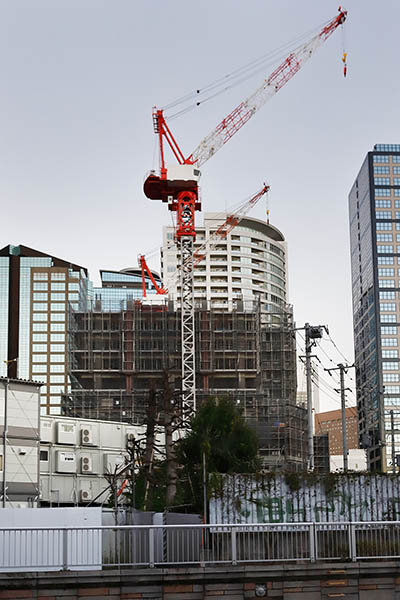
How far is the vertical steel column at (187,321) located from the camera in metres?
97.7

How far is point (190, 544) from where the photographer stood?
23500mm

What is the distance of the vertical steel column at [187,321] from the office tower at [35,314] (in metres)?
87.4

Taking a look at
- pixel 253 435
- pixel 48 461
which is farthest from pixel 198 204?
pixel 253 435

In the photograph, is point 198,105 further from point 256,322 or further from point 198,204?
point 256,322

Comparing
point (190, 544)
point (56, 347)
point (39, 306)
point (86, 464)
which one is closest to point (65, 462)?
point (86, 464)

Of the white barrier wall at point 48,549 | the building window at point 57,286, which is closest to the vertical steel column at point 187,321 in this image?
the white barrier wall at point 48,549

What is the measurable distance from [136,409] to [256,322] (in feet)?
61.9

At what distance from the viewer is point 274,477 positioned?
91.7ft

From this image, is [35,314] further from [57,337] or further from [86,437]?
[86,437]

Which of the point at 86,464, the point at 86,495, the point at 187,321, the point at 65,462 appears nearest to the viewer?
the point at 65,462

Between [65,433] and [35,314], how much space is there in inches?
5068

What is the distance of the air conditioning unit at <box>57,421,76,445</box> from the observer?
66438 millimetres

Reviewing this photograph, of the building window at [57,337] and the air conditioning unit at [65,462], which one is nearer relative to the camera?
the air conditioning unit at [65,462]

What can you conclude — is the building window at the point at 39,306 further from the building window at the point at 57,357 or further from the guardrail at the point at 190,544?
the guardrail at the point at 190,544
